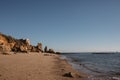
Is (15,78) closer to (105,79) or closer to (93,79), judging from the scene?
(93,79)

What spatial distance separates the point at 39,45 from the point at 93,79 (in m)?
Answer: 111

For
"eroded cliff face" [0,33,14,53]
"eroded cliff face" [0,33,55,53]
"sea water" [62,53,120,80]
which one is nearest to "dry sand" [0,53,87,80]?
"sea water" [62,53,120,80]

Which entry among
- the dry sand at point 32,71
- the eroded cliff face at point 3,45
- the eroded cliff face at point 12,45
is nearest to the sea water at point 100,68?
the dry sand at point 32,71

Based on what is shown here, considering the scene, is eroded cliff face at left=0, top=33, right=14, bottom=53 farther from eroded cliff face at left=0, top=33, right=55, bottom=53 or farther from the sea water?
the sea water

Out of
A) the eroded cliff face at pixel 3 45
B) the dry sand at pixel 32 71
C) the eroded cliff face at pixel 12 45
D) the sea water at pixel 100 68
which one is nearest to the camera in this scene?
the dry sand at pixel 32 71

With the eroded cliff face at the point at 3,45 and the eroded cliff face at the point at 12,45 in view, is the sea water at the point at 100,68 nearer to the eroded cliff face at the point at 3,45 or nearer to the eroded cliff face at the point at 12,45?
the eroded cliff face at the point at 3,45

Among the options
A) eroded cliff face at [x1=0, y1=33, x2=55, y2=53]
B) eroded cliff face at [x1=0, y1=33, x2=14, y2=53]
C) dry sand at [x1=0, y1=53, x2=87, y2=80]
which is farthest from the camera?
eroded cliff face at [x1=0, y1=33, x2=55, y2=53]

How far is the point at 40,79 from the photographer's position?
11547 mm

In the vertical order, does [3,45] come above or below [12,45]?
below

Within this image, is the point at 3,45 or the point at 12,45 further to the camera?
the point at 12,45

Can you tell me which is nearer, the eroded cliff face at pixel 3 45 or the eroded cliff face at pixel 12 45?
the eroded cliff face at pixel 3 45

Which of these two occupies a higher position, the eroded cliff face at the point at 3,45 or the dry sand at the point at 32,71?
the eroded cliff face at the point at 3,45

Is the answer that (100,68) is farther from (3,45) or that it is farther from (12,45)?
(12,45)

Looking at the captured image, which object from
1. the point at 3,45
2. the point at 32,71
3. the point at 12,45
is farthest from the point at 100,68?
the point at 12,45
